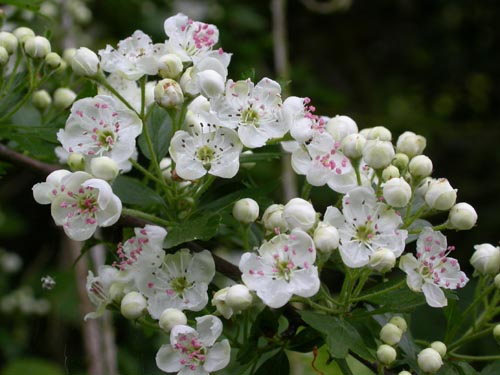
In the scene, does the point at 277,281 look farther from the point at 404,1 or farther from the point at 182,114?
the point at 404,1

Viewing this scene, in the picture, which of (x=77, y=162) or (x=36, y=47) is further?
(x=36, y=47)

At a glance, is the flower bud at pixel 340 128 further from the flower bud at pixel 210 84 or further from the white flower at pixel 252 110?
the flower bud at pixel 210 84

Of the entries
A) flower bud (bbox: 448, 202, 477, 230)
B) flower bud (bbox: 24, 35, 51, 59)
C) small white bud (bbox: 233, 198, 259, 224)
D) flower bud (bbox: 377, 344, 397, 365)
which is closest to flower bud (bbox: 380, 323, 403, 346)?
flower bud (bbox: 377, 344, 397, 365)

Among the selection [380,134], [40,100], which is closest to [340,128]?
[380,134]

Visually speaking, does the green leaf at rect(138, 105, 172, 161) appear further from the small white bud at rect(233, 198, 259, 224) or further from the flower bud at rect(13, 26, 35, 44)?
the flower bud at rect(13, 26, 35, 44)

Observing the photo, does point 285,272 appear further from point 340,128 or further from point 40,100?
point 40,100

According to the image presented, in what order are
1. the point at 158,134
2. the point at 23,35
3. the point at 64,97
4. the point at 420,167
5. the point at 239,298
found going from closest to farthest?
the point at 239,298, the point at 420,167, the point at 158,134, the point at 23,35, the point at 64,97
